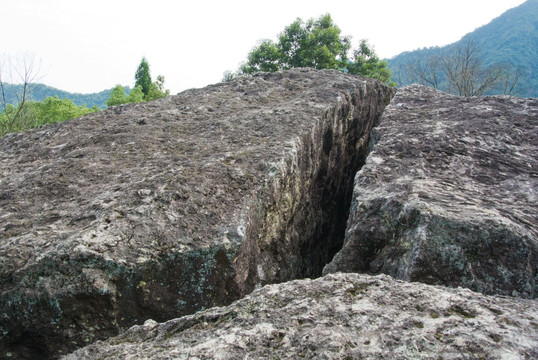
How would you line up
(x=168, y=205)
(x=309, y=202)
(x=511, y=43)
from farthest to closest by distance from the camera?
(x=511, y=43) < (x=309, y=202) < (x=168, y=205)

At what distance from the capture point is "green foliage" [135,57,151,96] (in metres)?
33.1

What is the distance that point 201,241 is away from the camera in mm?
2459

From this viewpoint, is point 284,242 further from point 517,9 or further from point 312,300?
point 517,9

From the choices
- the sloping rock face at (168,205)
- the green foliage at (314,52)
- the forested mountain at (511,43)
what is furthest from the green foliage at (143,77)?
the forested mountain at (511,43)

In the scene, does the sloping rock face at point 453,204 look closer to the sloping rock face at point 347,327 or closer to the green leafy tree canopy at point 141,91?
the sloping rock face at point 347,327

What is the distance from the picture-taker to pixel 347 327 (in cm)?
150

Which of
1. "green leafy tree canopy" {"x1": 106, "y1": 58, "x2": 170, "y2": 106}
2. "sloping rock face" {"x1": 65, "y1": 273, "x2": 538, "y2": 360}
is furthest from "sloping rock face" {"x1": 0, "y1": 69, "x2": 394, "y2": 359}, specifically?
"green leafy tree canopy" {"x1": 106, "y1": 58, "x2": 170, "y2": 106}

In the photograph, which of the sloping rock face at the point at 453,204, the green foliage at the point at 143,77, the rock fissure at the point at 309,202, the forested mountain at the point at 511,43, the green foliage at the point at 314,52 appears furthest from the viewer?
the forested mountain at the point at 511,43

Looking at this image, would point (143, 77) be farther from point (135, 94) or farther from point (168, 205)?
point (168, 205)

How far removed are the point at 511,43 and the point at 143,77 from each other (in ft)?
242

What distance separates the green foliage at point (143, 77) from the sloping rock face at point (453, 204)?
32092mm

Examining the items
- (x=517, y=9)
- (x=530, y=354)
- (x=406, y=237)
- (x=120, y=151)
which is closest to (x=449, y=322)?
(x=530, y=354)

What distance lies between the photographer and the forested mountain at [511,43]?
198 ft

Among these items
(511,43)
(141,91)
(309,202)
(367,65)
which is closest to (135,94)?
(141,91)
